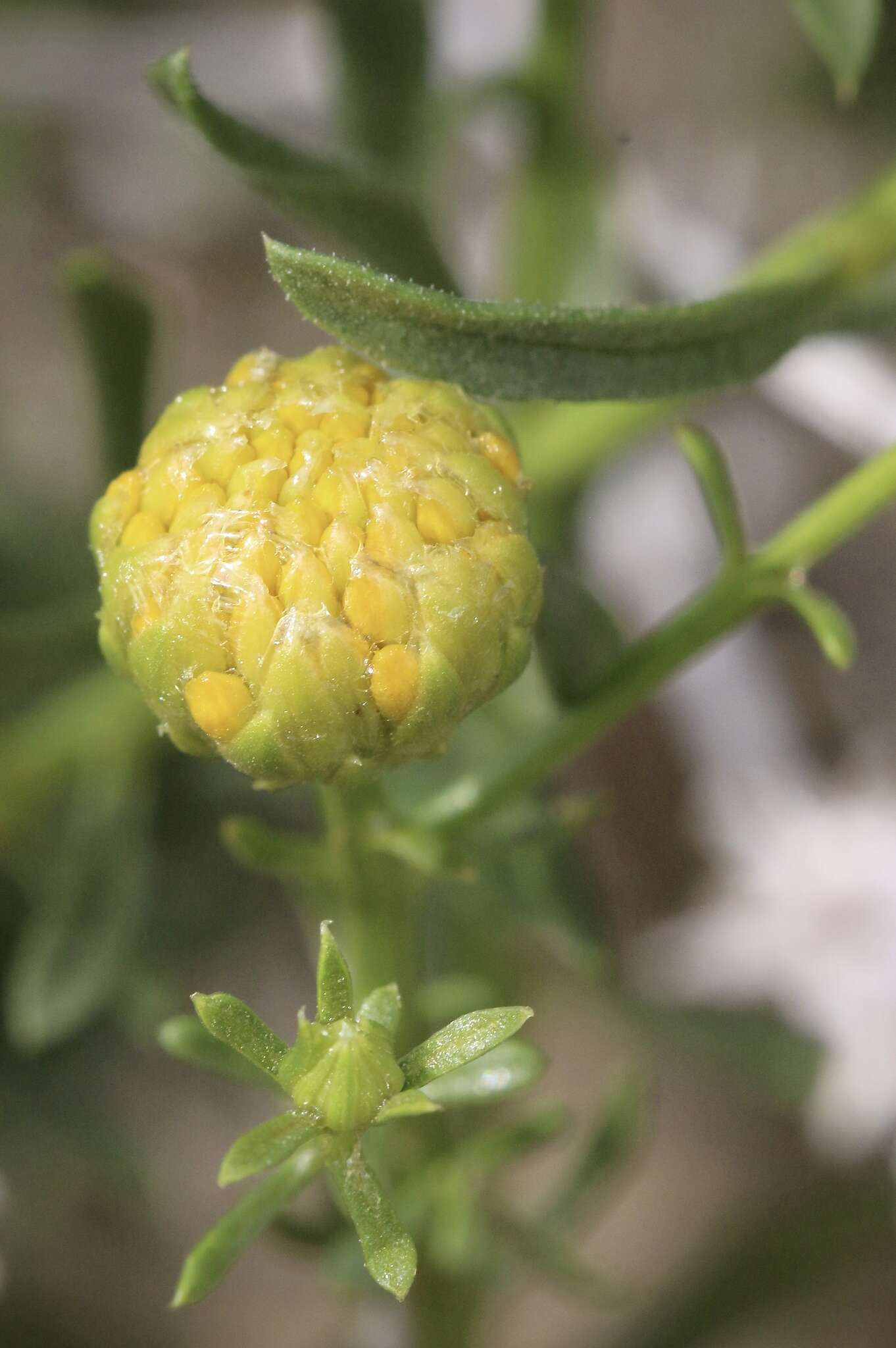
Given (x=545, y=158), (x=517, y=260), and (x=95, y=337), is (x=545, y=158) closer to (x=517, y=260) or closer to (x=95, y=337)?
(x=517, y=260)

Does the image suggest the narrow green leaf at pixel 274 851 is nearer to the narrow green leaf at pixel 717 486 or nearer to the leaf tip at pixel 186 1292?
the leaf tip at pixel 186 1292

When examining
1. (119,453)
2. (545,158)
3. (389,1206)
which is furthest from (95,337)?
(389,1206)

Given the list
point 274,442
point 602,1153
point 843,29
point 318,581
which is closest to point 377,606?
point 318,581

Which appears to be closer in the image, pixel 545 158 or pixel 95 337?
pixel 95 337

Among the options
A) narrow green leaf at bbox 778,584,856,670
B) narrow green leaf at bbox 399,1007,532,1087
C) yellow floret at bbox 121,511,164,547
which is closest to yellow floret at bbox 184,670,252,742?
yellow floret at bbox 121,511,164,547

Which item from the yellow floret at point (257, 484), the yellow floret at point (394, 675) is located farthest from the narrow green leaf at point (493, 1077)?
the yellow floret at point (257, 484)

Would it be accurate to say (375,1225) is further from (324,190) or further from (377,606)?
(324,190)
